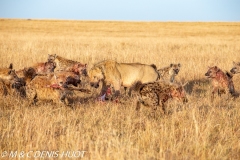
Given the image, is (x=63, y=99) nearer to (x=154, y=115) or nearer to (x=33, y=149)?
(x=154, y=115)

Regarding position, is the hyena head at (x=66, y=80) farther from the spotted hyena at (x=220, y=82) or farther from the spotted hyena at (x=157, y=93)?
the spotted hyena at (x=220, y=82)

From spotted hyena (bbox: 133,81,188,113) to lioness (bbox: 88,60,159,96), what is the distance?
145 centimetres

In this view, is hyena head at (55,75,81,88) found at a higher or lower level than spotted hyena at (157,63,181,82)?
lower

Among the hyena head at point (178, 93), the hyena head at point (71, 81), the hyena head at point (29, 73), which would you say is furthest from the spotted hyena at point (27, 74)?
the hyena head at point (178, 93)

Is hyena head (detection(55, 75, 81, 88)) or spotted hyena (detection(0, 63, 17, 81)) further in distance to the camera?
spotted hyena (detection(0, 63, 17, 81))

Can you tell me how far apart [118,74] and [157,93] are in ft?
6.15

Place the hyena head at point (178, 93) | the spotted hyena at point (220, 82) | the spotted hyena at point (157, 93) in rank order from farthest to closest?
the spotted hyena at point (220, 82)
the hyena head at point (178, 93)
the spotted hyena at point (157, 93)

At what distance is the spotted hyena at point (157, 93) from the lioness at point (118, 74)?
1.45 metres

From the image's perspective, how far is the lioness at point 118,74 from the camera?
8.48 meters

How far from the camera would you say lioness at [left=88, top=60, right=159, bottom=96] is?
848 centimetres

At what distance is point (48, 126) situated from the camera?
601 cm

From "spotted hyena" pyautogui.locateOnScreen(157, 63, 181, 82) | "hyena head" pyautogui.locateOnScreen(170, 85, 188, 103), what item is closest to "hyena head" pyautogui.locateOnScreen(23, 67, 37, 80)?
"spotted hyena" pyautogui.locateOnScreen(157, 63, 181, 82)

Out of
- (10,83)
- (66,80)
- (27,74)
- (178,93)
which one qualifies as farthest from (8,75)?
(178,93)

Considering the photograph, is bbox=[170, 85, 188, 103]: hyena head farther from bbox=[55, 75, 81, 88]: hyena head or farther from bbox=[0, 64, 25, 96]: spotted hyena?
bbox=[0, 64, 25, 96]: spotted hyena
